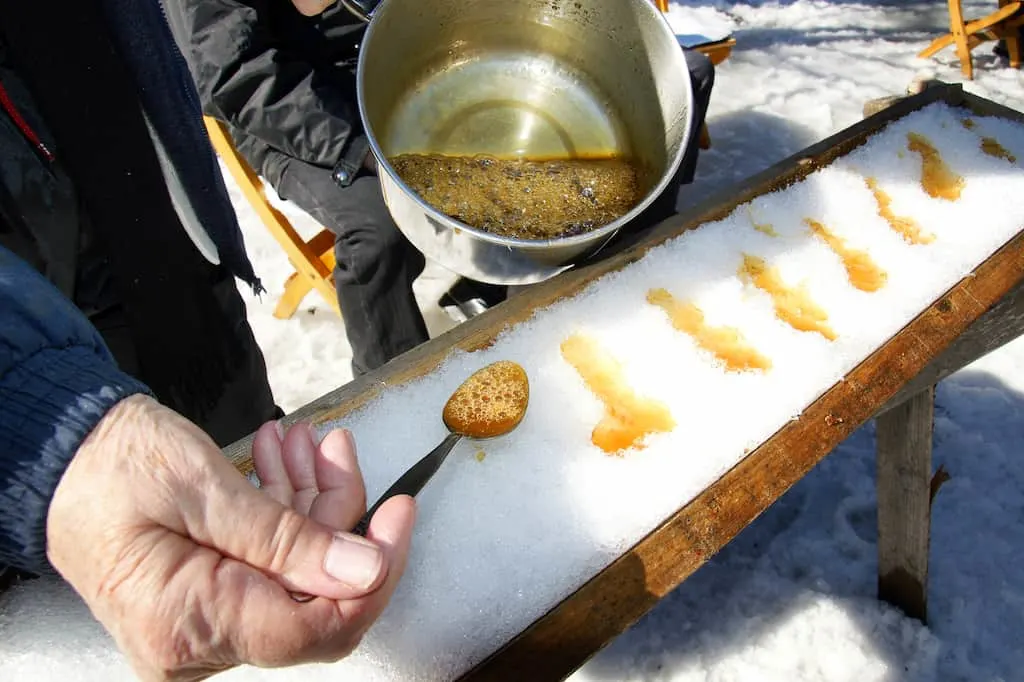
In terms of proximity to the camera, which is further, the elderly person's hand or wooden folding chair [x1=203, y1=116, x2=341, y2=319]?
wooden folding chair [x1=203, y1=116, x2=341, y2=319]

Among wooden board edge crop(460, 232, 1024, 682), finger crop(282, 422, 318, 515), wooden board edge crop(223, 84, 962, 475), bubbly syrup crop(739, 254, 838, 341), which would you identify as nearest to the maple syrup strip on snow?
wooden board edge crop(223, 84, 962, 475)

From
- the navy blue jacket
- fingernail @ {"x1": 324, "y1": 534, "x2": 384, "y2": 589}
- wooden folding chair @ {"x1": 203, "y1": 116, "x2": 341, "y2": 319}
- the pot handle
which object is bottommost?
wooden folding chair @ {"x1": 203, "y1": 116, "x2": 341, "y2": 319}

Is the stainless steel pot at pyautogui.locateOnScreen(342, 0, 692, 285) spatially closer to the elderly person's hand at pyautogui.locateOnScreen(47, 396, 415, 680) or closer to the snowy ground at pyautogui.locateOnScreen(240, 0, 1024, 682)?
the elderly person's hand at pyautogui.locateOnScreen(47, 396, 415, 680)

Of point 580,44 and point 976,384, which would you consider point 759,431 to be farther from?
point 976,384

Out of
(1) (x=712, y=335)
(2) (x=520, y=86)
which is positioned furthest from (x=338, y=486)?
(2) (x=520, y=86)

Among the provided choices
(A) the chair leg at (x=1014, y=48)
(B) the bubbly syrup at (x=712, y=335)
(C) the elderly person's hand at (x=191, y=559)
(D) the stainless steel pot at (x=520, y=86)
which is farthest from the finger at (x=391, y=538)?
(A) the chair leg at (x=1014, y=48)

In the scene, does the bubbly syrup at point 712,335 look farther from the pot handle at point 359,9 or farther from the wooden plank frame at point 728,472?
the pot handle at point 359,9

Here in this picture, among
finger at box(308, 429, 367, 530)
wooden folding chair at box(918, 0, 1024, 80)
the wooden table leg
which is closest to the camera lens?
finger at box(308, 429, 367, 530)

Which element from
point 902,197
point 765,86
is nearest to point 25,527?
point 902,197
